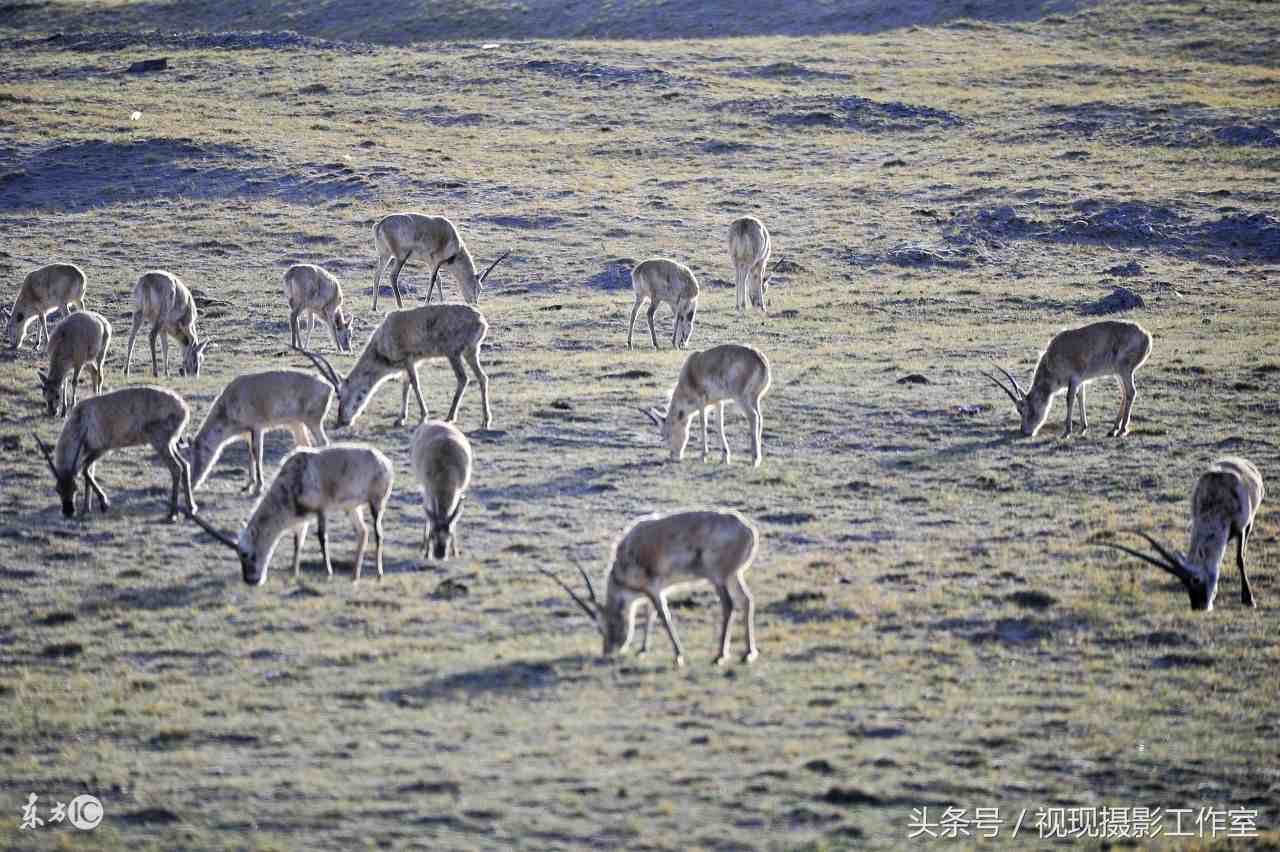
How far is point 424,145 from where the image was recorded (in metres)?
47.7

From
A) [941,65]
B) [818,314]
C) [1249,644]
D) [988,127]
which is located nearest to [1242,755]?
[1249,644]

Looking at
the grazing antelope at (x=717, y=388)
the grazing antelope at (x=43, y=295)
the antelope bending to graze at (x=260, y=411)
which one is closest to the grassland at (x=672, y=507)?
the grazing antelope at (x=717, y=388)

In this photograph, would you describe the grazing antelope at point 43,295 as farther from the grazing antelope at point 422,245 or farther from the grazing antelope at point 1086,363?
the grazing antelope at point 1086,363

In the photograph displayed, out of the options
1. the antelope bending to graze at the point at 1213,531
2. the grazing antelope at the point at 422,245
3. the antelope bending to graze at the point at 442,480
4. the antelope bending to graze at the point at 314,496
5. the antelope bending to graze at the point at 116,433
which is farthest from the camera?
the grazing antelope at the point at 422,245

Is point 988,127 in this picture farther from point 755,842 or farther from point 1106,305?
point 755,842

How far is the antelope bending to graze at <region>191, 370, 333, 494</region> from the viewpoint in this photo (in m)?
18.4

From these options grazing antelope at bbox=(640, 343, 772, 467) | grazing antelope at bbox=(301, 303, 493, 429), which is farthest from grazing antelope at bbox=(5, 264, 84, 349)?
grazing antelope at bbox=(640, 343, 772, 467)

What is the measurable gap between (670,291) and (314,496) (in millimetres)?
14080

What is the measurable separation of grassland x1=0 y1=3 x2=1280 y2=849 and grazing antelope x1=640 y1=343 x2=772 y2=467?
0.47 meters

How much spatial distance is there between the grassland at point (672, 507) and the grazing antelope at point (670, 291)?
817 mm

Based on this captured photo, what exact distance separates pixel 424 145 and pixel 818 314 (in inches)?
773

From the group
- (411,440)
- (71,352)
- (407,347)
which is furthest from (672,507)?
(71,352)

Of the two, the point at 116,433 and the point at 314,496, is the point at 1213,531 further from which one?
the point at 116,433

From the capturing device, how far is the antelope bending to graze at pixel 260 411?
18359mm
